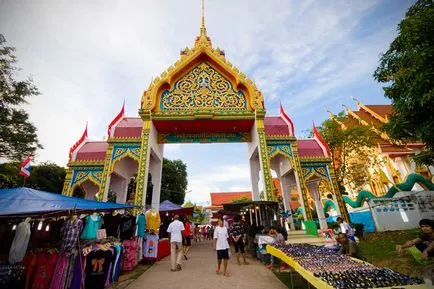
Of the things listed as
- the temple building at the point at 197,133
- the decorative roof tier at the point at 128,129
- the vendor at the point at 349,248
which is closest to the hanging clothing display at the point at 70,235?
the temple building at the point at 197,133

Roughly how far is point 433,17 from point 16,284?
13740mm

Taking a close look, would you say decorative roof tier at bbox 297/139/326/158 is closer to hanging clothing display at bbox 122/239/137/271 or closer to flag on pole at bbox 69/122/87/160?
hanging clothing display at bbox 122/239/137/271

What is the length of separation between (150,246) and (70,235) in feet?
14.4

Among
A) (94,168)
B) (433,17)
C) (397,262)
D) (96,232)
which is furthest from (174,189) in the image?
(433,17)

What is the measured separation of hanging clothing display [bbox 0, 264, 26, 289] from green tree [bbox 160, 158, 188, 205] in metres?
22.6

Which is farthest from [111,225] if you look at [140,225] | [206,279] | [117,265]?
[206,279]

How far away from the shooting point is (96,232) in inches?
239

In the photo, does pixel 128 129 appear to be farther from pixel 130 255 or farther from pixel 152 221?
pixel 130 255

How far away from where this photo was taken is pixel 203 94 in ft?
41.2

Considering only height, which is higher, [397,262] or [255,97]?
[255,97]

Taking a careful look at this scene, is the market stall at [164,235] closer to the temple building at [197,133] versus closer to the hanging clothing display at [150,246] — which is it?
the hanging clothing display at [150,246]

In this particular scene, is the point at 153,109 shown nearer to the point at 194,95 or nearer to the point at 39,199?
the point at 194,95

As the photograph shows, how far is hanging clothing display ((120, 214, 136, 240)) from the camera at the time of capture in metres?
7.75

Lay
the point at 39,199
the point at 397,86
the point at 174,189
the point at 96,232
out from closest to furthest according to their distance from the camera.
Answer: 1. the point at 39,199
2. the point at 96,232
3. the point at 397,86
4. the point at 174,189
